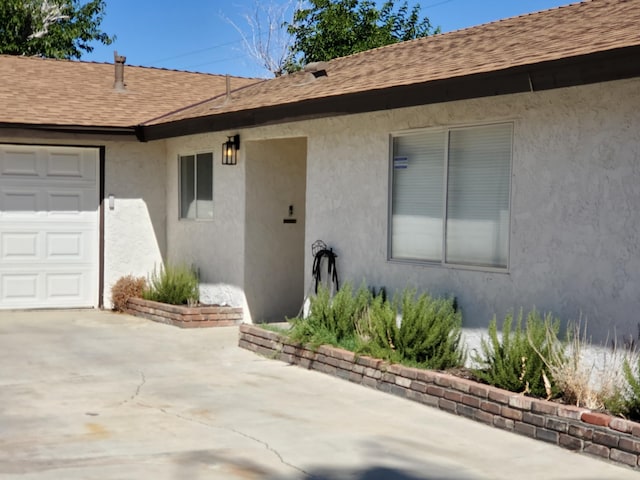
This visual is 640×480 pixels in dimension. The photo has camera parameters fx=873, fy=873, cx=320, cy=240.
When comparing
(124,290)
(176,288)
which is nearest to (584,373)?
(176,288)

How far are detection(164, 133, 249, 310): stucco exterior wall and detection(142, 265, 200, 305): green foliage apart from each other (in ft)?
0.92

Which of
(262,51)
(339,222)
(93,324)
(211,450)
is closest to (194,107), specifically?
(93,324)

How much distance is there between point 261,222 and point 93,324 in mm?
2822

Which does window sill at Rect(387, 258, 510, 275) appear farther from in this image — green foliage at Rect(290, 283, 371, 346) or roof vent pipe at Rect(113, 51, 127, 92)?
roof vent pipe at Rect(113, 51, 127, 92)

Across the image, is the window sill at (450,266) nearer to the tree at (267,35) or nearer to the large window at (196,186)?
the large window at (196,186)

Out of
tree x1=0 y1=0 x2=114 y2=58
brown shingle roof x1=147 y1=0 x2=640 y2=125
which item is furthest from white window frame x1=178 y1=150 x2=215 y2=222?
tree x1=0 y1=0 x2=114 y2=58

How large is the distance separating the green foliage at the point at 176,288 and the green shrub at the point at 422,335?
5207 millimetres

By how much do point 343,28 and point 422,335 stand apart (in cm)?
1578

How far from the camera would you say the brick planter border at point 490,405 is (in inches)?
238

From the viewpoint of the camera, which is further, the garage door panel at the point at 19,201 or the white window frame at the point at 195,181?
the garage door panel at the point at 19,201

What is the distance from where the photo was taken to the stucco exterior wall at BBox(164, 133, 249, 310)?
41.4 feet

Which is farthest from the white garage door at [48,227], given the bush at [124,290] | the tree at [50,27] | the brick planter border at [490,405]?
the tree at [50,27]

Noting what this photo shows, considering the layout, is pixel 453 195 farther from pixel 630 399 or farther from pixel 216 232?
pixel 216 232

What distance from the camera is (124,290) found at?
14.0 m
